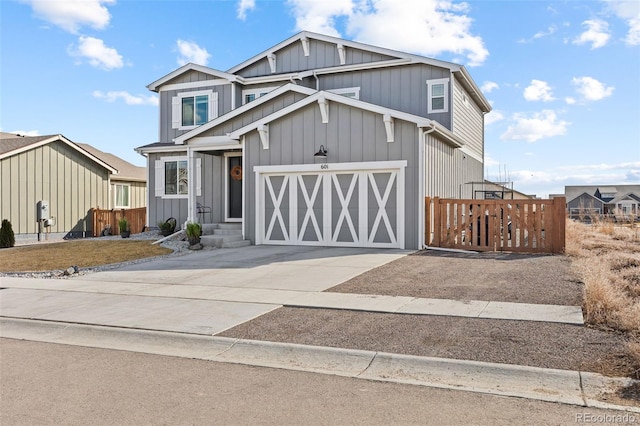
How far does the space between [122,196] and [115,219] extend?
454 centimetres

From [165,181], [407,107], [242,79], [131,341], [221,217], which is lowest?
[131,341]

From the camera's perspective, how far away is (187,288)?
33.1 feet

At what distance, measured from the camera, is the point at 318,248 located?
1598 centimetres

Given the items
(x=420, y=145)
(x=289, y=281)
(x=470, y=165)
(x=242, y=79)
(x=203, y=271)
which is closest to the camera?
(x=289, y=281)

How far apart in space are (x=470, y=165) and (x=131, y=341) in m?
19.5

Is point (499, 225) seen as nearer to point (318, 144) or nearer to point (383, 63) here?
point (318, 144)

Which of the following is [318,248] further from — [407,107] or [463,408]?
[463,408]

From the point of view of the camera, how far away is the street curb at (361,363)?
479 centimetres

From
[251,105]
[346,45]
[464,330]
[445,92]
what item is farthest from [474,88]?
[464,330]

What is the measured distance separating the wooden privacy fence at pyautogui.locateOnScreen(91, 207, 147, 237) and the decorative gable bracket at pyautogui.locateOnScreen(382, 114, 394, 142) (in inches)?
549

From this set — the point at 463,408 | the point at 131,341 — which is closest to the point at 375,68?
the point at 131,341

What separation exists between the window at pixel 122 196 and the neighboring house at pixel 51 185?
56cm

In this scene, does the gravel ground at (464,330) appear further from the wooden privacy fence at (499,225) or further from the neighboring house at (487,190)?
the neighboring house at (487,190)

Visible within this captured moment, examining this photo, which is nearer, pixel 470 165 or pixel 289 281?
pixel 289 281
